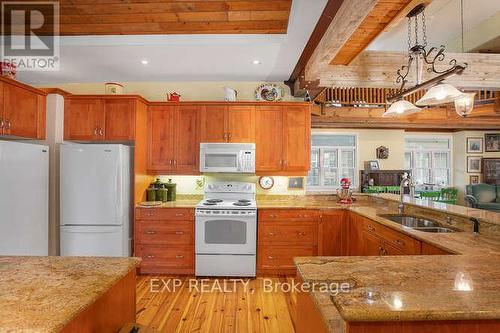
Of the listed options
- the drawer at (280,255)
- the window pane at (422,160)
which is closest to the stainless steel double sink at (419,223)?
the drawer at (280,255)

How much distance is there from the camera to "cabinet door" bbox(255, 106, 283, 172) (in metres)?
3.56

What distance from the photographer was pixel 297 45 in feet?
8.89

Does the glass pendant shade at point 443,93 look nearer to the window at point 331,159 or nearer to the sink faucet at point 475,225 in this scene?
the sink faucet at point 475,225

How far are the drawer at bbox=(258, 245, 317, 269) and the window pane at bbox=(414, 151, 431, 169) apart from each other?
7.08m

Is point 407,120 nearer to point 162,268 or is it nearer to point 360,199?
point 360,199

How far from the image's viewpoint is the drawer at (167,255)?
10.6 feet

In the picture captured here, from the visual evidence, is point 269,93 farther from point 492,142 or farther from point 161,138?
point 492,142

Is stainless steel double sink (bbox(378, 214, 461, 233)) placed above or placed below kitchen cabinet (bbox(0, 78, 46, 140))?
below

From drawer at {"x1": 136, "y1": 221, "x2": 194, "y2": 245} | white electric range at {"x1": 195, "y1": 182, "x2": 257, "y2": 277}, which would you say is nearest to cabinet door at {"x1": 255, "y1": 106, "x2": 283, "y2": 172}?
white electric range at {"x1": 195, "y1": 182, "x2": 257, "y2": 277}

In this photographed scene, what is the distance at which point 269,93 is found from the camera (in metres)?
3.67

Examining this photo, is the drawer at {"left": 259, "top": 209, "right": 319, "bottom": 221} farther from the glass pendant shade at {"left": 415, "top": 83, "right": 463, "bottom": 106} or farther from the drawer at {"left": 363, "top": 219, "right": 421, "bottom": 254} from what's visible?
the glass pendant shade at {"left": 415, "top": 83, "right": 463, "bottom": 106}

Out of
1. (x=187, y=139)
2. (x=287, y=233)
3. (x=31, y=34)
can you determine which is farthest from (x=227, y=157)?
(x=31, y=34)

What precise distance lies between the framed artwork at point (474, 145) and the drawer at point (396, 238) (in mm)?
7557

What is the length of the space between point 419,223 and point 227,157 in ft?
7.63
